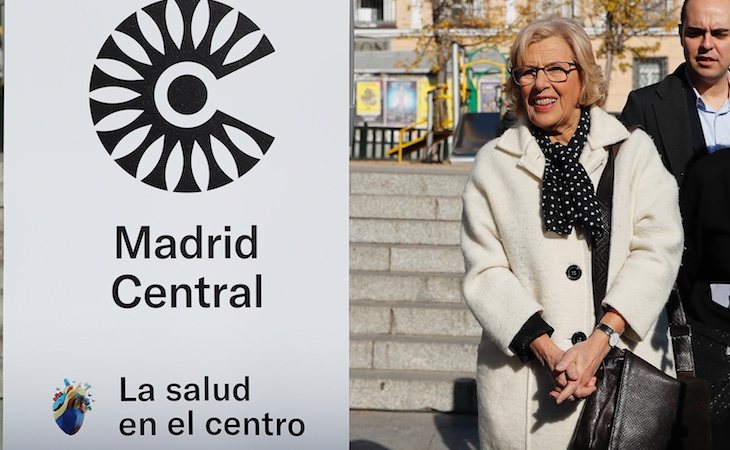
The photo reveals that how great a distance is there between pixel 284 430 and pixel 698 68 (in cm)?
178

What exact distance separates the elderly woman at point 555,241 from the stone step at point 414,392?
3.84 metres

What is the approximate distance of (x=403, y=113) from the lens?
30812 millimetres

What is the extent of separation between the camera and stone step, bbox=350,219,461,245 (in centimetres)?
920

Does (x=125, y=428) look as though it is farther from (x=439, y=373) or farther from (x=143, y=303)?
(x=439, y=373)

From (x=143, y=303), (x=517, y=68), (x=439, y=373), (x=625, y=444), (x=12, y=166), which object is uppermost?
(x=517, y=68)

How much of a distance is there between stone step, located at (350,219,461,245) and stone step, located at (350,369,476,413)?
1.90 metres

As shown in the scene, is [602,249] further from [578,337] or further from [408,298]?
[408,298]

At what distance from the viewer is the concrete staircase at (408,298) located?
24.0 feet

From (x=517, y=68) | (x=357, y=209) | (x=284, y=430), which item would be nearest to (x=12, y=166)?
(x=284, y=430)

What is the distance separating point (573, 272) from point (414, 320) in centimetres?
483

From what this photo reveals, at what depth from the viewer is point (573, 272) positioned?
324cm

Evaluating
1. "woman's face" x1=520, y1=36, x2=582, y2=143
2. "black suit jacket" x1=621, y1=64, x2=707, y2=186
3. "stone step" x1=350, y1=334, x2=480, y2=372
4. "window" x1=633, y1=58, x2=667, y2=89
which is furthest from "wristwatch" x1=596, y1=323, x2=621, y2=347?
"window" x1=633, y1=58, x2=667, y2=89

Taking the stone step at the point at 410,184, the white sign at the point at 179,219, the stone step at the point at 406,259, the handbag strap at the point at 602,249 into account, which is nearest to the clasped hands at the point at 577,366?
the handbag strap at the point at 602,249

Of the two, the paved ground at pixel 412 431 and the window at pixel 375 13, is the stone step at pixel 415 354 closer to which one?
the paved ground at pixel 412 431
